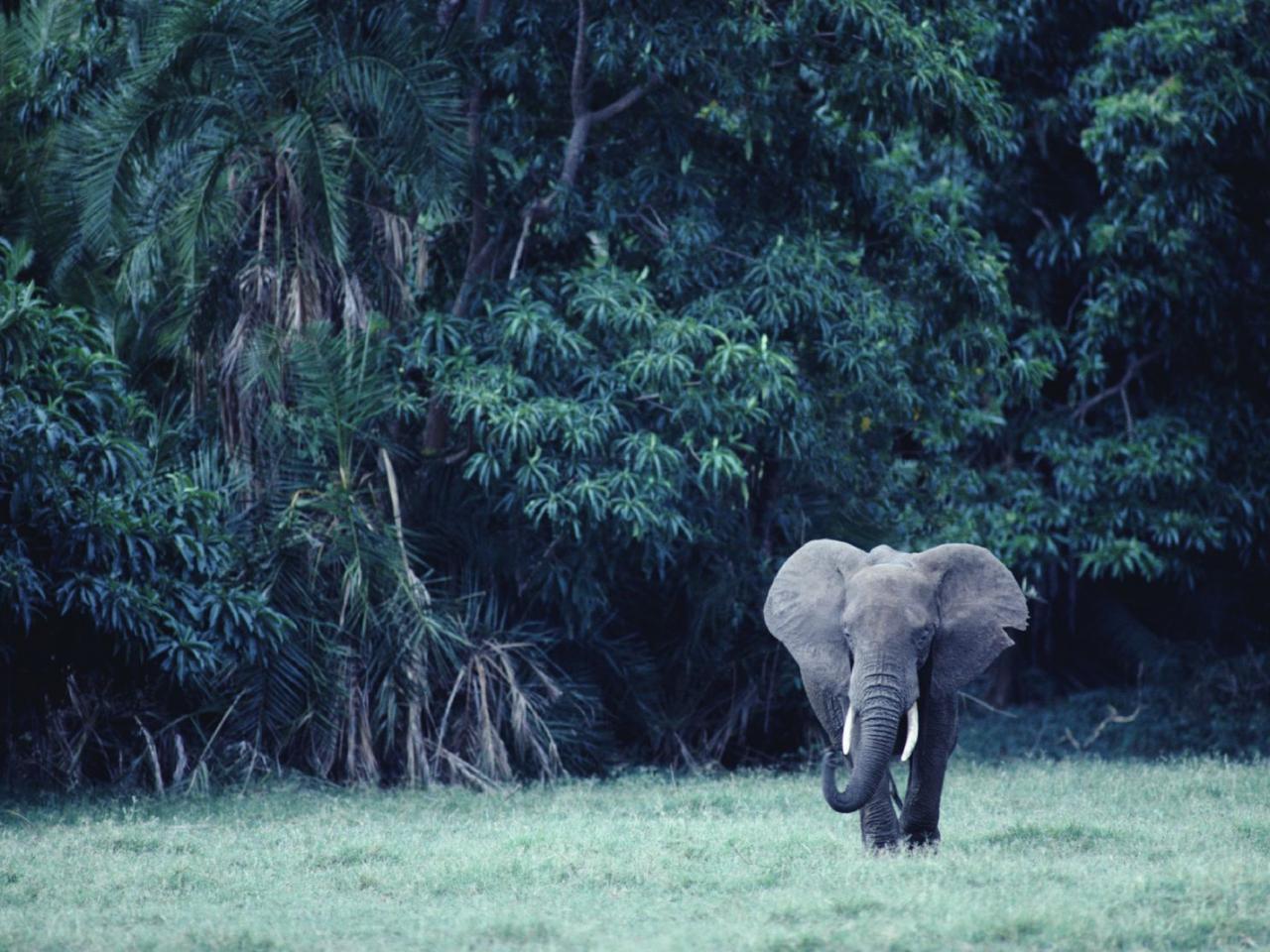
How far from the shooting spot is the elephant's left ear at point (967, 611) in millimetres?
8625

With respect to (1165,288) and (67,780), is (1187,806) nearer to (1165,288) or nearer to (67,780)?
(1165,288)

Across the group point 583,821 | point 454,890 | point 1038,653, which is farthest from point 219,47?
point 1038,653

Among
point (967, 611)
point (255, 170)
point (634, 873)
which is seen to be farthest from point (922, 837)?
point (255, 170)

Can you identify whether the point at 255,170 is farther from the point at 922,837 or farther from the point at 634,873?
the point at 922,837

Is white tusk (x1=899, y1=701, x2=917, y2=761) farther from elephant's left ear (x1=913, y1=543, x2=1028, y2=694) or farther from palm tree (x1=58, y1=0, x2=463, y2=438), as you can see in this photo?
palm tree (x1=58, y1=0, x2=463, y2=438)

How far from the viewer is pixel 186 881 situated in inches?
320

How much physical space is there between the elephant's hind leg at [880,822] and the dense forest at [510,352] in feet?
13.7

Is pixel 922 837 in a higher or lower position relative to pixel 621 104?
lower

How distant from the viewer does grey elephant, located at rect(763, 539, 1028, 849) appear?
8070 mm

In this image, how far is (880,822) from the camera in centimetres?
852

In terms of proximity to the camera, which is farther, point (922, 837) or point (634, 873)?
point (922, 837)

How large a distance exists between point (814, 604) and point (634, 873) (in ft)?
5.69

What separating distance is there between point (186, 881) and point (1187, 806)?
6072mm

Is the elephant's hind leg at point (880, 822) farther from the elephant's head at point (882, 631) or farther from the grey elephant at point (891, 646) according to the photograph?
the elephant's head at point (882, 631)
